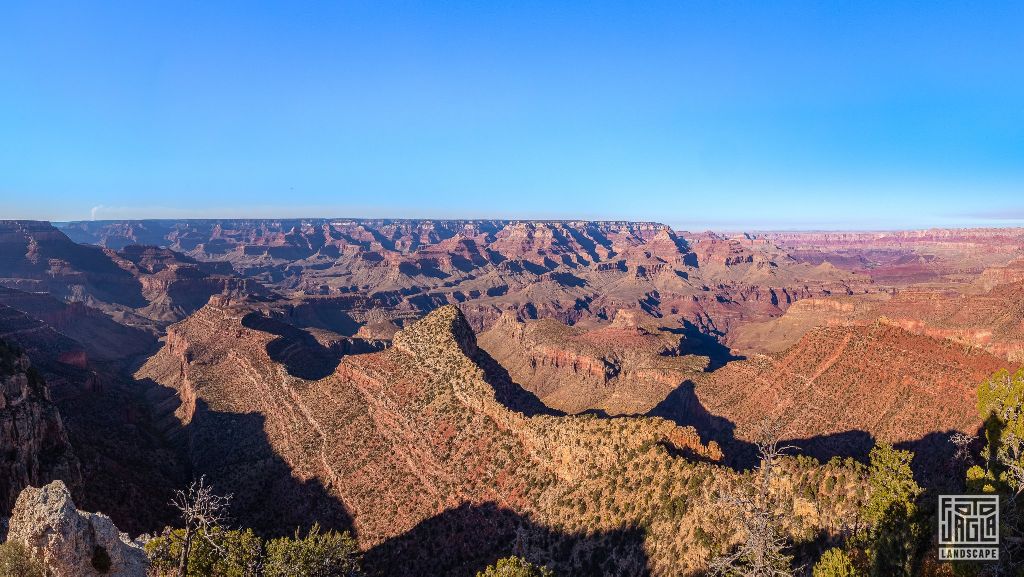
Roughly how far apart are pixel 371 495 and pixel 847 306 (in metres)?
178

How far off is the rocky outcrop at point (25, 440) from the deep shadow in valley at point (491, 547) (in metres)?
29.3

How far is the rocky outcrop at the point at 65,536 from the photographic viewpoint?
1148 inches

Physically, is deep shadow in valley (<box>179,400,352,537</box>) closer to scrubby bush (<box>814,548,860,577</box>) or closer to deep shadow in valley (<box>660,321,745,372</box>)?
scrubby bush (<box>814,548,860,577</box>)

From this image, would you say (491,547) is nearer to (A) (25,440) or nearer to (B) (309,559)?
(B) (309,559)

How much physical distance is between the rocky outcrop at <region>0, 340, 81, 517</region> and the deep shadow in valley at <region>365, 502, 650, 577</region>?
2925 cm

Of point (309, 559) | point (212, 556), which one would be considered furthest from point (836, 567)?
point (212, 556)

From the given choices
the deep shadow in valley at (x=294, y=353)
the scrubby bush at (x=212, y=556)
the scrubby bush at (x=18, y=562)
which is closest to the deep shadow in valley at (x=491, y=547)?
the scrubby bush at (x=212, y=556)

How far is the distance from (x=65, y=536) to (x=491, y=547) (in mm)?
A: 28359

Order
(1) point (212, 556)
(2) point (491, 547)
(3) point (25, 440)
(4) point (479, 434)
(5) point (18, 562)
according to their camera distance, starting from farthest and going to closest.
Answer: (4) point (479, 434), (3) point (25, 440), (2) point (491, 547), (1) point (212, 556), (5) point (18, 562)

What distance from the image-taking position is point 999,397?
33.3 m

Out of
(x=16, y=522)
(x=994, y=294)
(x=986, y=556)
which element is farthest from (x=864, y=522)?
(x=994, y=294)

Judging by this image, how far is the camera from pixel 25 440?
149 feet

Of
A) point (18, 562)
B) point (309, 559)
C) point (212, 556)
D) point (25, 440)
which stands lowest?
point (212, 556)

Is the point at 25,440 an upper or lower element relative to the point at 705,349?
upper
